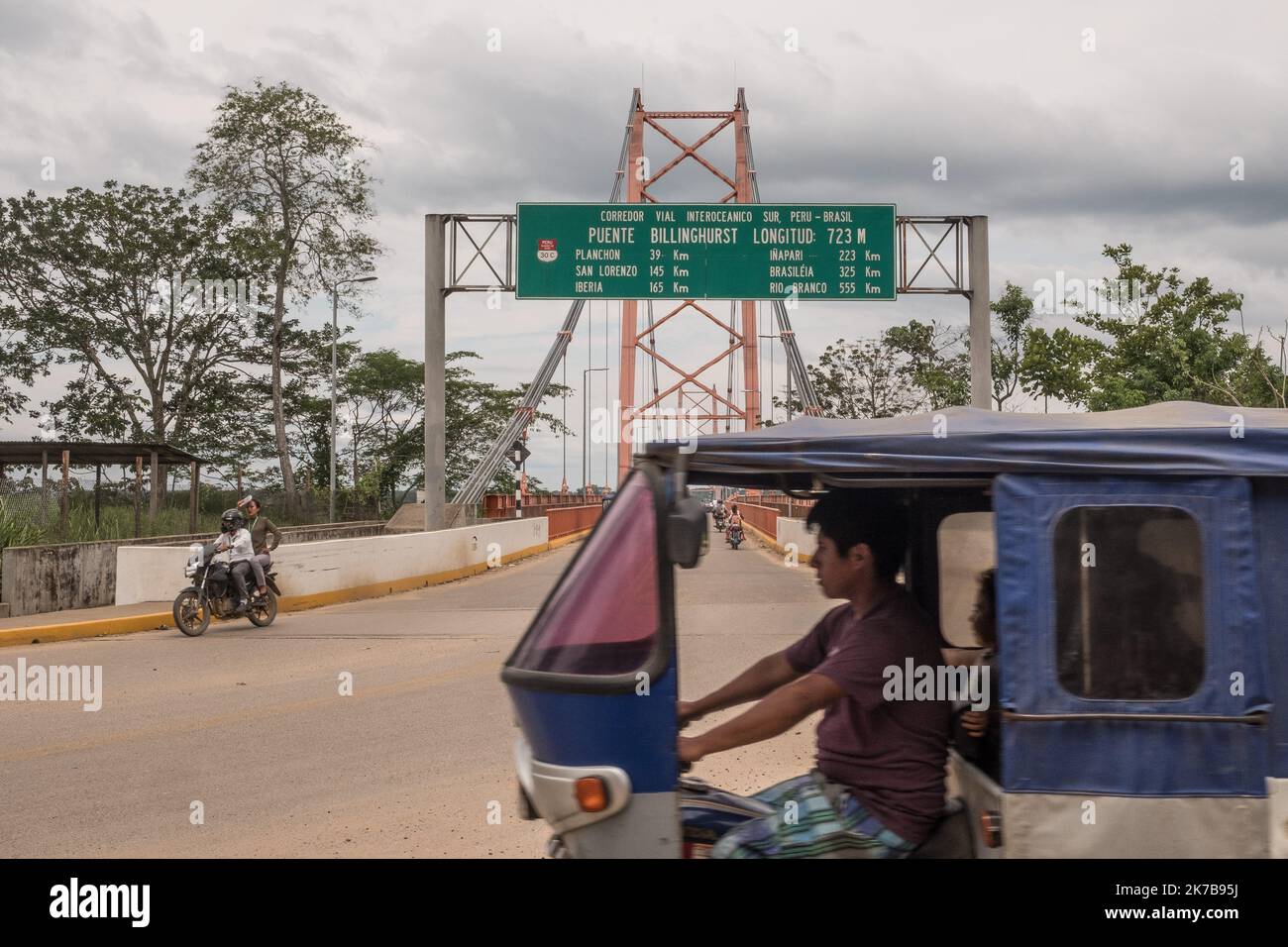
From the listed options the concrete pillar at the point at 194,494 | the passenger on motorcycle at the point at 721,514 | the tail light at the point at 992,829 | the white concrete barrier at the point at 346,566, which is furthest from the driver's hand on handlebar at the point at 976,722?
the passenger on motorcycle at the point at 721,514

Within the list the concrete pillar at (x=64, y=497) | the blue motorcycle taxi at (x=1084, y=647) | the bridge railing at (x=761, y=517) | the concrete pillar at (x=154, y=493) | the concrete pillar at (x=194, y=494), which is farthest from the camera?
the bridge railing at (x=761, y=517)

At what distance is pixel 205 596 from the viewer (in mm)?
13586

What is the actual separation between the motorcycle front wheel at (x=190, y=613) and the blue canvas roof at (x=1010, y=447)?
36.0ft

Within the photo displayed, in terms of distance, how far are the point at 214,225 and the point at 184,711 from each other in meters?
30.3

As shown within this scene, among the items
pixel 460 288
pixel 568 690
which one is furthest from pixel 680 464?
pixel 460 288

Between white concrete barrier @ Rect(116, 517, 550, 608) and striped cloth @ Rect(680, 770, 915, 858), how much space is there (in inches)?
527

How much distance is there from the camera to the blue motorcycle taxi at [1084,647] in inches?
124

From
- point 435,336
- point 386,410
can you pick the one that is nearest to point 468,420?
point 386,410

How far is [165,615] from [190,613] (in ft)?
3.31

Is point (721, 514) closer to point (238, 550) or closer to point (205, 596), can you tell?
point (238, 550)

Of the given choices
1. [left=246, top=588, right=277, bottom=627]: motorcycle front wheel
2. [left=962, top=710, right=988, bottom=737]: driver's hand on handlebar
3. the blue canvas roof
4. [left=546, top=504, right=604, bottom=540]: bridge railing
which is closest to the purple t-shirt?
[left=962, top=710, right=988, bottom=737]: driver's hand on handlebar

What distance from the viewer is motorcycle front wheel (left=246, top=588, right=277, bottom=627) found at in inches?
555

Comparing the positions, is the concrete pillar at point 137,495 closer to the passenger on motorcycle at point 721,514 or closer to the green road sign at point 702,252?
the green road sign at point 702,252
